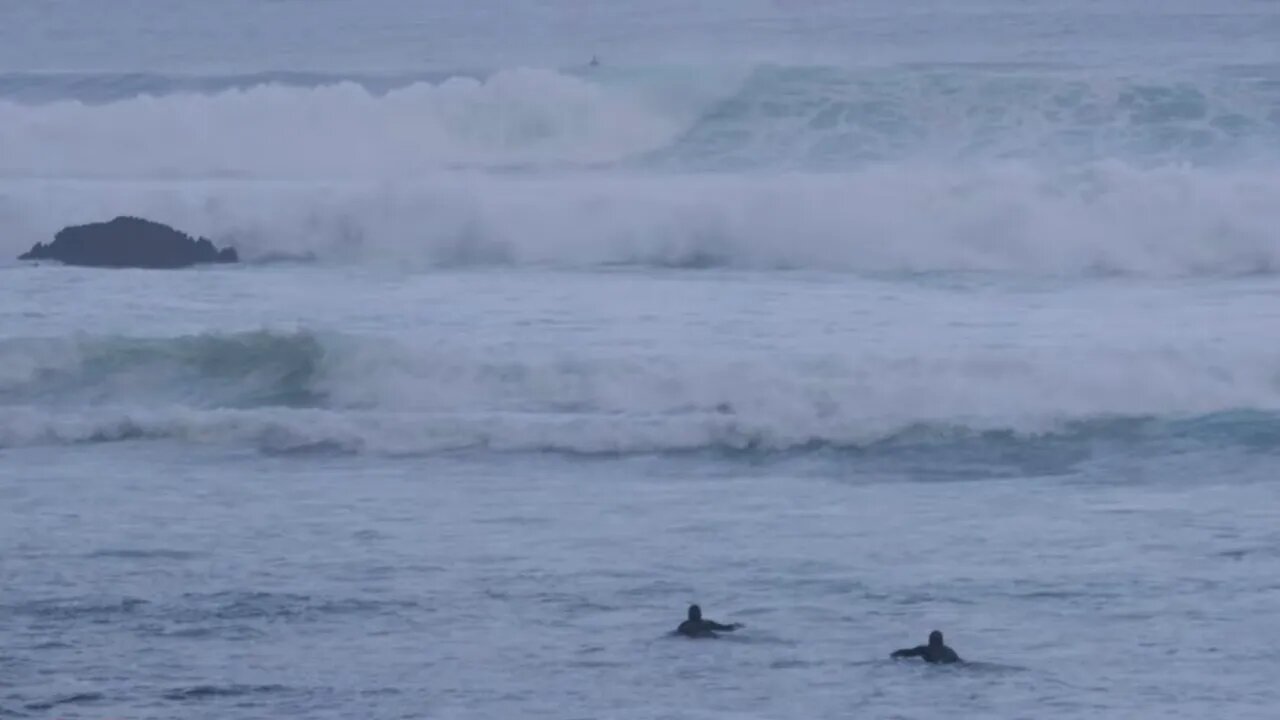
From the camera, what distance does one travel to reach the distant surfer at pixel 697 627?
1023 centimetres

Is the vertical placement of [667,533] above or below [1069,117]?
below

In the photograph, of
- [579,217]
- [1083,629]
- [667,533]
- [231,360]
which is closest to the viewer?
[1083,629]

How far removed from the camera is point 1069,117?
2731 cm

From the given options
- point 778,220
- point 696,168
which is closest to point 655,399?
point 778,220

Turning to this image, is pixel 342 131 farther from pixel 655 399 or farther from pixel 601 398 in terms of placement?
pixel 655 399

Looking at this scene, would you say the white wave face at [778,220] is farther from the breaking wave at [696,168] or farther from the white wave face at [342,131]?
the white wave face at [342,131]

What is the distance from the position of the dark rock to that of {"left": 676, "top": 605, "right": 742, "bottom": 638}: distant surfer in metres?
12.2

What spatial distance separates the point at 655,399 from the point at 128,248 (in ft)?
26.3

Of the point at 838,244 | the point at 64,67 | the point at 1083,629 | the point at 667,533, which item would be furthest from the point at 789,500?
the point at 64,67

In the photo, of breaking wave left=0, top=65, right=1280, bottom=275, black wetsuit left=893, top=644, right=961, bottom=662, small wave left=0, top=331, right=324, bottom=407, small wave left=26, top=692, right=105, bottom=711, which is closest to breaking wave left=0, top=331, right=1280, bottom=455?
small wave left=0, top=331, right=324, bottom=407

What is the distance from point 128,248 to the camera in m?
21.8

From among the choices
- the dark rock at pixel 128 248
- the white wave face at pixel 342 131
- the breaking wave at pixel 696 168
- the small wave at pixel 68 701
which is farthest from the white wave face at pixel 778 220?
the small wave at pixel 68 701

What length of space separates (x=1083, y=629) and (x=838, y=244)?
11.4 m

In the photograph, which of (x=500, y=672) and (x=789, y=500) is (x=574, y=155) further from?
(x=500, y=672)
